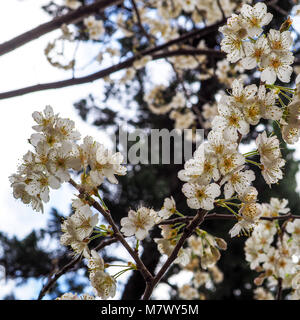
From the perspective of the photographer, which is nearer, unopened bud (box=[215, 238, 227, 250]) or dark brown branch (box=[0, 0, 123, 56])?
unopened bud (box=[215, 238, 227, 250])

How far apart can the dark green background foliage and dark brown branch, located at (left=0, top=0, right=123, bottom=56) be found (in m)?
1.38

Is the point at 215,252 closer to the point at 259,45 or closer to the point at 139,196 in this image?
the point at 259,45

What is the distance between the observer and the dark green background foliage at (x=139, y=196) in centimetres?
376

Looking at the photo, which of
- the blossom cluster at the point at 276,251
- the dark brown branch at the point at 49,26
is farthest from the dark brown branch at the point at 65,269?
the dark brown branch at the point at 49,26

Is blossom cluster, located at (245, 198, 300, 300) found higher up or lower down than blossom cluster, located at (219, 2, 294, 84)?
lower down

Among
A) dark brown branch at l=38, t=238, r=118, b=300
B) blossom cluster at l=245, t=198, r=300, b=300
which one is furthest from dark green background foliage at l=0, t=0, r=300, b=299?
dark brown branch at l=38, t=238, r=118, b=300

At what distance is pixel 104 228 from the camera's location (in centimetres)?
102

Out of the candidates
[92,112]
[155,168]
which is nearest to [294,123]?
[155,168]

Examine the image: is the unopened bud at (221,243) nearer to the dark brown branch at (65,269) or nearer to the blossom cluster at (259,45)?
the dark brown branch at (65,269)

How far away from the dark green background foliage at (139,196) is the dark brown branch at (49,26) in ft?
4.52

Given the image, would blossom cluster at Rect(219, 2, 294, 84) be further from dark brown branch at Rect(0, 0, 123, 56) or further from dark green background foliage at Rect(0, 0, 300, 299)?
dark green background foliage at Rect(0, 0, 300, 299)

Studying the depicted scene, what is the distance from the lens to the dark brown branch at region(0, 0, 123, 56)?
1.65 meters
